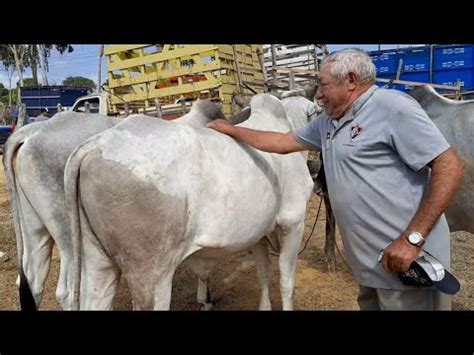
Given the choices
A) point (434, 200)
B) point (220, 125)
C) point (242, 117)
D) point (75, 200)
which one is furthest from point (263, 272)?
point (434, 200)

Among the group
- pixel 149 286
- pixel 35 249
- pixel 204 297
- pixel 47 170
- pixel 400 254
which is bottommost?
pixel 204 297

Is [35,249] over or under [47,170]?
under

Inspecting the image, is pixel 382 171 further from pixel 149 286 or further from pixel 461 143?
pixel 461 143

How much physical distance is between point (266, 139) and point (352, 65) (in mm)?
876

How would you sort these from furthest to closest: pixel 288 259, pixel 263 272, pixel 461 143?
pixel 263 272
pixel 288 259
pixel 461 143

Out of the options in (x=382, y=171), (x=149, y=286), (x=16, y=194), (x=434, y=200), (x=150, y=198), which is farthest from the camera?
(x=16, y=194)

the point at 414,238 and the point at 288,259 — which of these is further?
the point at 288,259

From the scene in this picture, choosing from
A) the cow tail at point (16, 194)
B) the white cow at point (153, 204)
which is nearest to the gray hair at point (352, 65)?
the white cow at point (153, 204)

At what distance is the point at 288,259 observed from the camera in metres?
3.81
